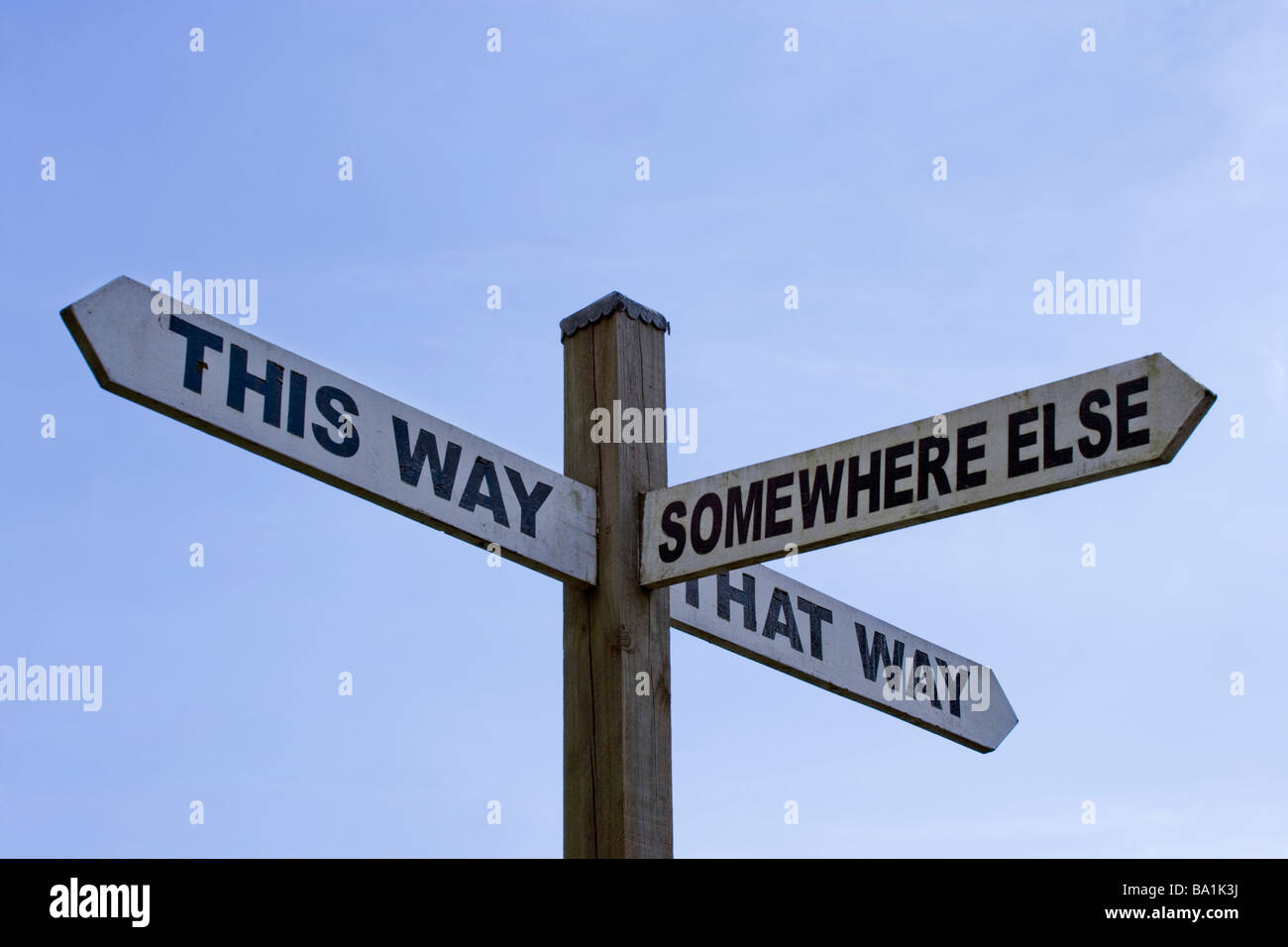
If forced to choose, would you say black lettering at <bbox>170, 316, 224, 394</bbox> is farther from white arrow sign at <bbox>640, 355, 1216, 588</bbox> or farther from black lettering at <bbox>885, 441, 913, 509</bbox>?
black lettering at <bbox>885, 441, 913, 509</bbox>

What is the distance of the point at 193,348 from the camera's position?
3701 mm

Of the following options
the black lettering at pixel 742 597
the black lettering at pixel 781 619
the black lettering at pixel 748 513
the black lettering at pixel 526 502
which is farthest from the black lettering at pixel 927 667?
the black lettering at pixel 526 502

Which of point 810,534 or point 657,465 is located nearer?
point 810,534

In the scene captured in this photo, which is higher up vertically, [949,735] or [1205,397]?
[1205,397]

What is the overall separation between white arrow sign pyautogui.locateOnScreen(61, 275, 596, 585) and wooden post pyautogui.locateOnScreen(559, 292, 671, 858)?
9 cm

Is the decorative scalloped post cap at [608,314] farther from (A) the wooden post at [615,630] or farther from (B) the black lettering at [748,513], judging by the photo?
(B) the black lettering at [748,513]

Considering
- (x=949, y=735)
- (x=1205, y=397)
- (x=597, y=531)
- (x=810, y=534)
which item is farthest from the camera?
(x=949, y=735)

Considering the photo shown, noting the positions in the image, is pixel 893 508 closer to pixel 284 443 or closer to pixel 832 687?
pixel 832 687

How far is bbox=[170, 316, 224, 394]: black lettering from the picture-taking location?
367cm

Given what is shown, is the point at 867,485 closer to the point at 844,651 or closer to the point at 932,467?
the point at 932,467

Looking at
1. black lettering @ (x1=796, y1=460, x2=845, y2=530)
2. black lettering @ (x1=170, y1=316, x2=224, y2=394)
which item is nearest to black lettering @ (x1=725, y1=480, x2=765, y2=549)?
black lettering @ (x1=796, y1=460, x2=845, y2=530)

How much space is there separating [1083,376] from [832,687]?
48.1 inches
